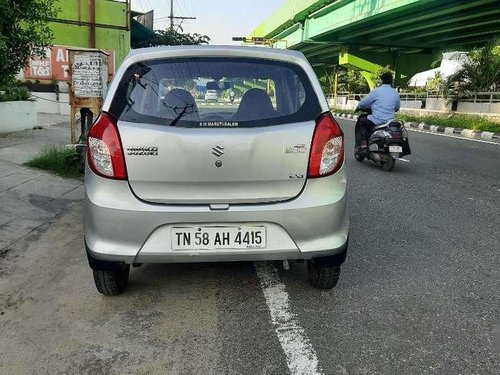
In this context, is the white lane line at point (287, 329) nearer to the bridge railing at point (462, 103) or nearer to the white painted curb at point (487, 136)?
the bridge railing at point (462, 103)

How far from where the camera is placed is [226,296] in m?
3.20

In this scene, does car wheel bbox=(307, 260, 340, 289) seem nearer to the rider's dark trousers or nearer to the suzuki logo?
the suzuki logo

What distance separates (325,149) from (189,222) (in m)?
0.89

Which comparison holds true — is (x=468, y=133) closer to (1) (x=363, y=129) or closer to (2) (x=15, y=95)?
(1) (x=363, y=129)

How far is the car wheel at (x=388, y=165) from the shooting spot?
26.6 feet

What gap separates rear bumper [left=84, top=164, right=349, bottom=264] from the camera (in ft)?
8.96

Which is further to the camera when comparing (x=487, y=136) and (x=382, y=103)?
(x=487, y=136)

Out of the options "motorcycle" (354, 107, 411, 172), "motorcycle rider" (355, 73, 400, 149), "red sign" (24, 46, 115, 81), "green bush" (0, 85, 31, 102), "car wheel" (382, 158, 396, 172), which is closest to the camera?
"motorcycle" (354, 107, 411, 172)

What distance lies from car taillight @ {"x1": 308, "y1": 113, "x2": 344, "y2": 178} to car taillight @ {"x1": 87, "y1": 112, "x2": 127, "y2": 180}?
1072 mm

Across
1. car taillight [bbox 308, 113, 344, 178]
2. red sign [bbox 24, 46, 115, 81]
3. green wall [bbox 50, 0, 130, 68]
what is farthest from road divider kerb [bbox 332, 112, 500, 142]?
car taillight [bbox 308, 113, 344, 178]

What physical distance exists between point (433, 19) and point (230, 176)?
932 inches

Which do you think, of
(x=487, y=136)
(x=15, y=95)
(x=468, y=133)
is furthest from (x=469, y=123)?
(x=15, y=95)

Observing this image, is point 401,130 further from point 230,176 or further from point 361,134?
point 230,176

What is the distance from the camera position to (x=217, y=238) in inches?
109
